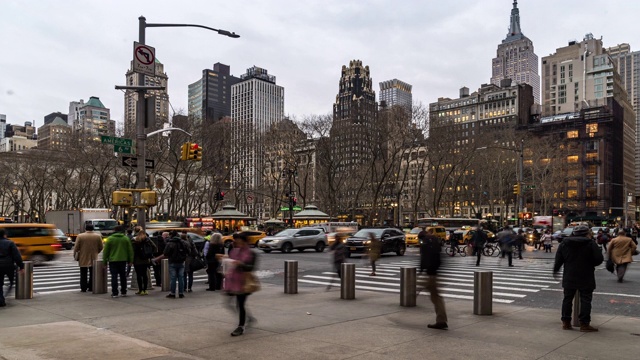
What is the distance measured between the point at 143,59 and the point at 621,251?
1546cm

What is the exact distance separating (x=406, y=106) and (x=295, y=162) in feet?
50.2

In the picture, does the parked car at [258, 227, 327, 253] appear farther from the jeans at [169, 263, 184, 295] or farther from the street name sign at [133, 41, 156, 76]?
the jeans at [169, 263, 184, 295]

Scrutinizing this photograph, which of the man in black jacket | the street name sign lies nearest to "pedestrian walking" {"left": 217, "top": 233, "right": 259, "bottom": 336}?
the man in black jacket

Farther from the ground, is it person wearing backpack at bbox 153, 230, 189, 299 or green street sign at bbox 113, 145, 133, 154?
green street sign at bbox 113, 145, 133, 154

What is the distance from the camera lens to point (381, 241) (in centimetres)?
2762

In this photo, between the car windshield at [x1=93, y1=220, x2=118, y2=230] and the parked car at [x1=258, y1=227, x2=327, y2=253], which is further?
the car windshield at [x1=93, y1=220, x2=118, y2=230]

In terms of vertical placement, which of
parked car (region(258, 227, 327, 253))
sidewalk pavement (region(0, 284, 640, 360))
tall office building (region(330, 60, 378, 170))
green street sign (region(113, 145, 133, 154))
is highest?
tall office building (region(330, 60, 378, 170))

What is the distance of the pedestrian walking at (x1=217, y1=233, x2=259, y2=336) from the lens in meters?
8.15

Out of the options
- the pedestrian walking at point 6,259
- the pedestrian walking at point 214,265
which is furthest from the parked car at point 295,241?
the pedestrian walking at point 6,259

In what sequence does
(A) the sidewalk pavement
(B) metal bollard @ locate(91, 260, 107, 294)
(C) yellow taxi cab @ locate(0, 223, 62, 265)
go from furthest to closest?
(C) yellow taxi cab @ locate(0, 223, 62, 265), (B) metal bollard @ locate(91, 260, 107, 294), (A) the sidewalk pavement

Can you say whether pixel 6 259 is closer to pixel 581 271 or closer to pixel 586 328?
pixel 581 271

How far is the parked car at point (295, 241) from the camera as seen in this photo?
30531mm

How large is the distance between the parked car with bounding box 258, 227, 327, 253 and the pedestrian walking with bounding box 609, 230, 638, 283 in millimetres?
18176

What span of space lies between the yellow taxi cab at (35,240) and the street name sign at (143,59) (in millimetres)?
10853
